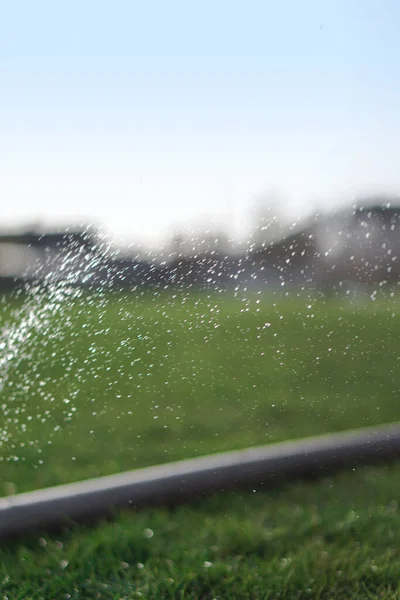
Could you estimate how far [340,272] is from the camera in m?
3.06

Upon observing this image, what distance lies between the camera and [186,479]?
1.63 meters

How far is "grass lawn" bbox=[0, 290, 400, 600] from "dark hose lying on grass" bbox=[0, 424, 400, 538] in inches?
2.0

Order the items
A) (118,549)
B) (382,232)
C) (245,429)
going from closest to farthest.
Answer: (118,549)
(245,429)
(382,232)

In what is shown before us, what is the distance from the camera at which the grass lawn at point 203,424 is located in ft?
4.62

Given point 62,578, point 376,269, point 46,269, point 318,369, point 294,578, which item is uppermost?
point 46,269

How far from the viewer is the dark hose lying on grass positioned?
4.89 feet

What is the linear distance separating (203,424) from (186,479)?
1.04 m

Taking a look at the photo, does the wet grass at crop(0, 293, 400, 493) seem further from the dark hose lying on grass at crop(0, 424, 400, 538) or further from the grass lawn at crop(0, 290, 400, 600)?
the dark hose lying on grass at crop(0, 424, 400, 538)

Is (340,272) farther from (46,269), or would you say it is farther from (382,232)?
(46,269)

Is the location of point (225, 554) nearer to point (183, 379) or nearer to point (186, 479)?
point (186, 479)

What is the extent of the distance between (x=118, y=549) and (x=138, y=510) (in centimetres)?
14

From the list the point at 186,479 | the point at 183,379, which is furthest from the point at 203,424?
the point at 186,479

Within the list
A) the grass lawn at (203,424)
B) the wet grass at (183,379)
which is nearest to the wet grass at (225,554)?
the grass lawn at (203,424)

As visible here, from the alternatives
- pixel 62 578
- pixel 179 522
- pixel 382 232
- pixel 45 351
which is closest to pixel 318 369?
pixel 382 232
